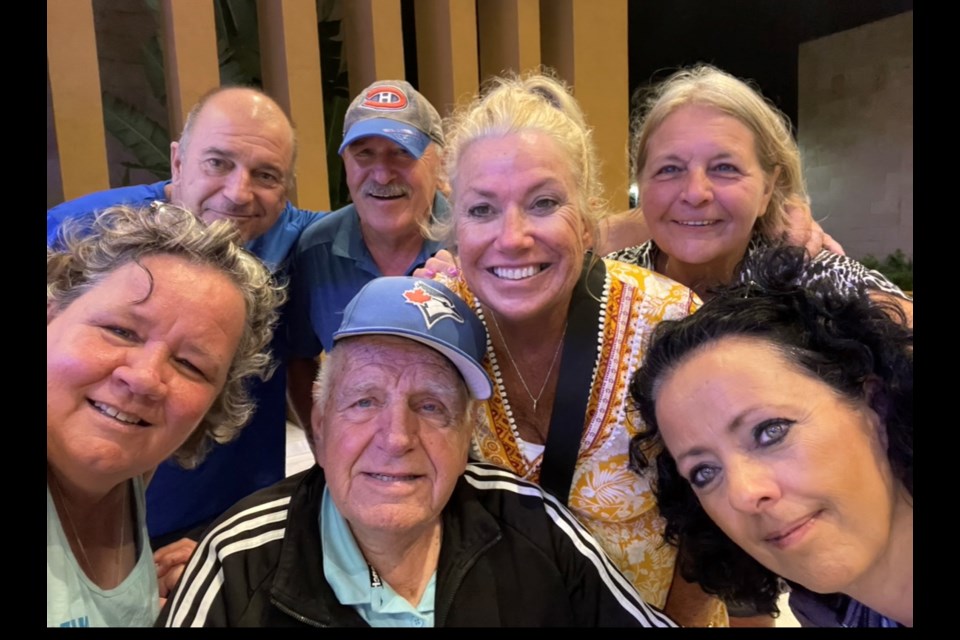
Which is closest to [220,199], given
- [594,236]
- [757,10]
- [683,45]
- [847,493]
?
[594,236]

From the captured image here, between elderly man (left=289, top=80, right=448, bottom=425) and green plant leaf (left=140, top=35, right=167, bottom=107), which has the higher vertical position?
green plant leaf (left=140, top=35, right=167, bottom=107)

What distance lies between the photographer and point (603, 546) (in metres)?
1.69

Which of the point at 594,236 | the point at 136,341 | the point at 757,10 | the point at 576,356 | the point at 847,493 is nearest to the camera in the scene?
the point at 847,493

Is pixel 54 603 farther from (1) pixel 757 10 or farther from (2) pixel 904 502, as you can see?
(1) pixel 757 10

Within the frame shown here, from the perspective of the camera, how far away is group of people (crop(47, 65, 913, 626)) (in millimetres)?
1124

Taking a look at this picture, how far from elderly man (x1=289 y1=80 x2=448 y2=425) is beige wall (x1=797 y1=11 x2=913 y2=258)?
451 centimetres

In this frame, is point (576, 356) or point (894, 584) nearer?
point (894, 584)

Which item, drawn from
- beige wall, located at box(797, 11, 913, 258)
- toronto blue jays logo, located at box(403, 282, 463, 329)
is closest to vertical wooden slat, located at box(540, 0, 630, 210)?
beige wall, located at box(797, 11, 913, 258)

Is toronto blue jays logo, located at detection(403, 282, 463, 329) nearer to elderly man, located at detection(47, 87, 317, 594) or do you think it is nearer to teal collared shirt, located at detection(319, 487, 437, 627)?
teal collared shirt, located at detection(319, 487, 437, 627)

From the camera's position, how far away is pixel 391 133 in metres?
2.26

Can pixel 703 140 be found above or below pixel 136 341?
above

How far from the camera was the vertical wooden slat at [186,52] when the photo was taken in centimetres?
343

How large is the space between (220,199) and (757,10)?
5.03 meters

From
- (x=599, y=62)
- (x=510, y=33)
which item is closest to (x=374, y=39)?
(x=510, y=33)
